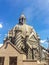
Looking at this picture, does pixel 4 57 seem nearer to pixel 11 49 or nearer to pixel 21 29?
pixel 11 49

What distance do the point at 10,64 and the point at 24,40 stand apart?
2145cm

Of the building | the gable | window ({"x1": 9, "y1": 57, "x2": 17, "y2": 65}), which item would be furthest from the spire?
window ({"x1": 9, "y1": 57, "x2": 17, "y2": 65})

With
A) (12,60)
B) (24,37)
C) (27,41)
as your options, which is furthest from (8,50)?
(24,37)

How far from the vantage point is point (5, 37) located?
61.4 metres

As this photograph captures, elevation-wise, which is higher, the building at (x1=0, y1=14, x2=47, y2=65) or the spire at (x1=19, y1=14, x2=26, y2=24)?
the spire at (x1=19, y1=14, x2=26, y2=24)

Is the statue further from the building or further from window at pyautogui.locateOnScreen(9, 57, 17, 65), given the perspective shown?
window at pyautogui.locateOnScreen(9, 57, 17, 65)

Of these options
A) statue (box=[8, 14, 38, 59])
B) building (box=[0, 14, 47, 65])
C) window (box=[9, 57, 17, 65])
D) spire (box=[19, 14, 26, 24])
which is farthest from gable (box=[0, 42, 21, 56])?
spire (box=[19, 14, 26, 24])

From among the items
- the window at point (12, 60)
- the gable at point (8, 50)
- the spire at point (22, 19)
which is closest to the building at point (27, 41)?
the spire at point (22, 19)

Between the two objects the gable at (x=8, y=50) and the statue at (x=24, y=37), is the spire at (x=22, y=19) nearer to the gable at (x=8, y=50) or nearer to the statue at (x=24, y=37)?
the statue at (x=24, y=37)

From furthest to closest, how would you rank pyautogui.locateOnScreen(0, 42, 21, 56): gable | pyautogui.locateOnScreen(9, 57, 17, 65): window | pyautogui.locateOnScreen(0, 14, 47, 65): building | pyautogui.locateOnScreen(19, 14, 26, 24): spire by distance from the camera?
pyautogui.locateOnScreen(19, 14, 26, 24): spire, pyautogui.locateOnScreen(0, 14, 47, 65): building, pyautogui.locateOnScreen(0, 42, 21, 56): gable, pyautogui.locateOnScreen(9, 57, 17, 65): window

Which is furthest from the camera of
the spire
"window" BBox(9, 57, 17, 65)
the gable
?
the spire

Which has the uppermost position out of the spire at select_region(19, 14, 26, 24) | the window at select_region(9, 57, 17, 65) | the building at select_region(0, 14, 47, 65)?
the spire at select_region(19, 14, 26, 24)

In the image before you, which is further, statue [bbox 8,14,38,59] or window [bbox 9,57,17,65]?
statue [bbox 8,14,38,59]

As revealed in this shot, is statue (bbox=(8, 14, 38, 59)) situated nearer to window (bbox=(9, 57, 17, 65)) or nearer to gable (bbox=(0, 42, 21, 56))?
gable (bbox=(0, 42, 21, 56))
